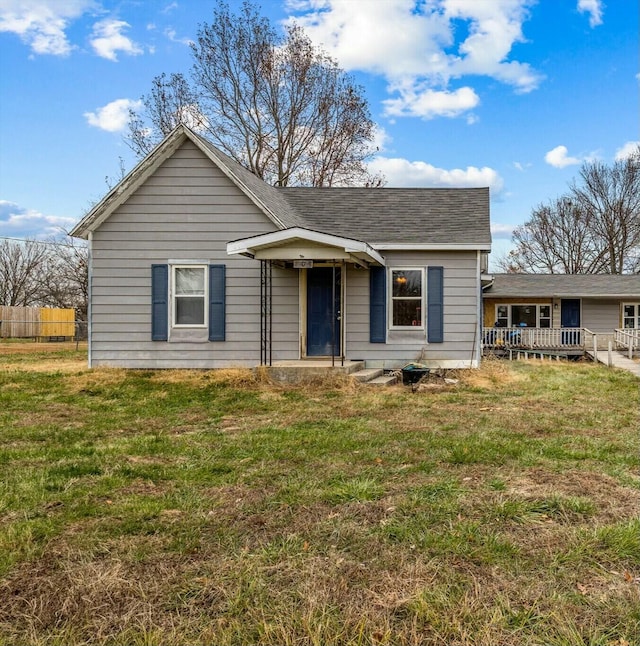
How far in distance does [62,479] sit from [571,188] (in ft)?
124

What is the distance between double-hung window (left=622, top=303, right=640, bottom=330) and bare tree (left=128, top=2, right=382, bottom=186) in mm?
13324

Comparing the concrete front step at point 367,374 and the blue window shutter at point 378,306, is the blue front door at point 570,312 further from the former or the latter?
the concrete front step at point 367,374

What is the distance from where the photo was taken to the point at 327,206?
12828 mm

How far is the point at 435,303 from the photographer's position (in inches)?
433

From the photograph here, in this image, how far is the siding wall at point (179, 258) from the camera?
1080 centimetres

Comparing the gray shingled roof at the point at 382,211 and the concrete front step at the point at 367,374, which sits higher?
the gray shingled roof at the point at 382,211

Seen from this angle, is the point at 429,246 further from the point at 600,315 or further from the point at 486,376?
the point at 600,315

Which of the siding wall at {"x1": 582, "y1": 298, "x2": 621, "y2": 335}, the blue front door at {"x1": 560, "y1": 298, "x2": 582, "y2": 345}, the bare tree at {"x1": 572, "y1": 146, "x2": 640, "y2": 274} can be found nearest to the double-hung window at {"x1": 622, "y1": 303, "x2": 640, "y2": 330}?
the siding wall at {"x1": 582, "y1": 298, "x2": 621, "y2": 335}

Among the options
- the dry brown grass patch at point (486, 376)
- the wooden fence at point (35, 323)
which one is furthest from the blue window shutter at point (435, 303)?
the wooden fence at point (35, 323)

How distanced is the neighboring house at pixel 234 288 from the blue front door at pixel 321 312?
23 mm

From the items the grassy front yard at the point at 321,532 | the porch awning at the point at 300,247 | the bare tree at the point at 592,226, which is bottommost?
the grassy front yard at the point at 321,532

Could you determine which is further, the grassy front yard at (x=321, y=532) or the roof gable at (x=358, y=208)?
the roof gable at (x=358, y=208)

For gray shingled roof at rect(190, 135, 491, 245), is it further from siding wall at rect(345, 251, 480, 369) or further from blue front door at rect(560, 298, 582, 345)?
blue front door at rect(560, 298, 582, 345)

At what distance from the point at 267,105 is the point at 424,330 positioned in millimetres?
15341
